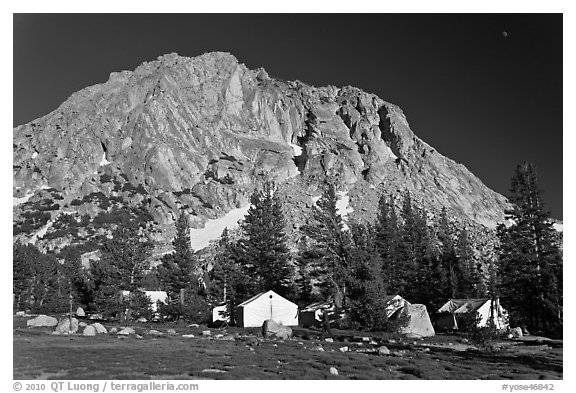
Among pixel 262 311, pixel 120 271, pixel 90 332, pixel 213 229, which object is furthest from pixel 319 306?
pixel 213 229

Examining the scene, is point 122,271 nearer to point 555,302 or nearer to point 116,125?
point 555,302

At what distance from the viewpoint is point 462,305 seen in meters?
44.1

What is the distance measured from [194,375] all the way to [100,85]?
203951mm

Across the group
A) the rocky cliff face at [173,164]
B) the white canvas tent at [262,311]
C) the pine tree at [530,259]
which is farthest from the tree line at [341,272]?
the rocky cliff face at [173,164]

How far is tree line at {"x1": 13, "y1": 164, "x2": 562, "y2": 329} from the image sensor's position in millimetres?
35062

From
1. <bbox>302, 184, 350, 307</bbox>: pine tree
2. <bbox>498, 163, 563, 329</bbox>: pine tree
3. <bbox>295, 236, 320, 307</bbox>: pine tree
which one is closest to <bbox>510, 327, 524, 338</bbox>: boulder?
<bbox>498, 163, 563, 329</bbox>: pine tree

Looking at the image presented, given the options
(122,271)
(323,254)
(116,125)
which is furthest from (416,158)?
(122,271)

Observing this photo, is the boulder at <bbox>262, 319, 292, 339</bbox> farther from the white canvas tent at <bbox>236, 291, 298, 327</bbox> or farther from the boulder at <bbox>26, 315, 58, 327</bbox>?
the boulder at <bbox>26, 315, 58, 327</bbox>

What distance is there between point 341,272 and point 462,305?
11982 mm

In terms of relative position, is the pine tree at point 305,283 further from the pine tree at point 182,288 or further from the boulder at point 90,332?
the boulder at point 90,332

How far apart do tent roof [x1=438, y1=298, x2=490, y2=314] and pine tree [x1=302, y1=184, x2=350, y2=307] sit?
33.8ft

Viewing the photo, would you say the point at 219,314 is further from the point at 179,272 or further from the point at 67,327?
the point at 67,327

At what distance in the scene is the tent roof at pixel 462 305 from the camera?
42272 mm

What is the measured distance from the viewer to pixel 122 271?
43.5m
